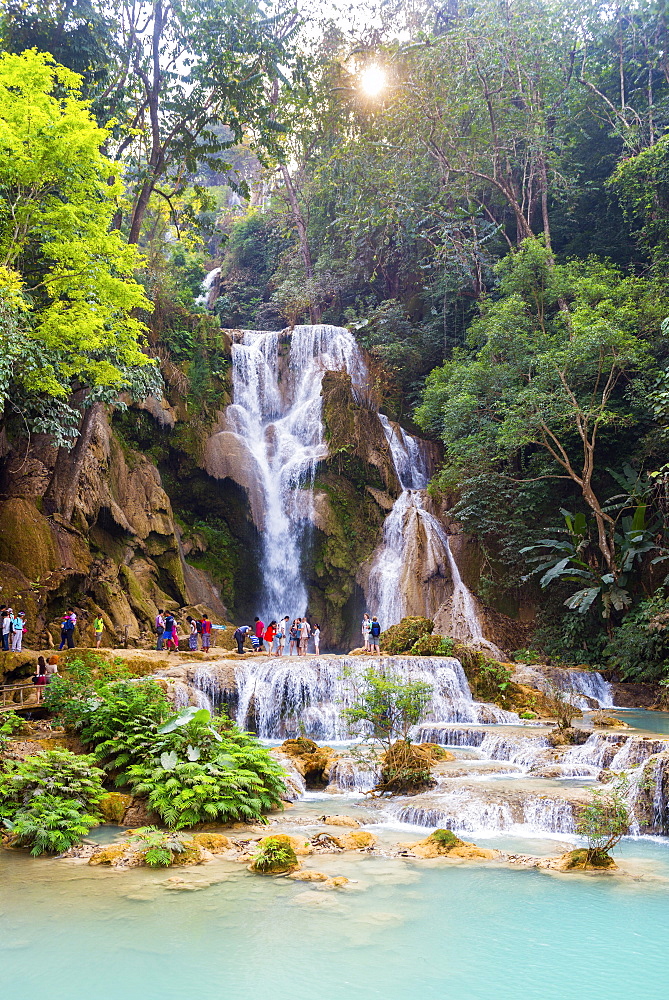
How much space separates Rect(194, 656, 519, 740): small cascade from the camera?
49.4ft

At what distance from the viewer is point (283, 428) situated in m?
26.8

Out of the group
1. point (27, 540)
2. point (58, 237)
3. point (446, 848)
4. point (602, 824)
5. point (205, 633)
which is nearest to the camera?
point (602, 824)

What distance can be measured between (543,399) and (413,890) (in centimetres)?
1560

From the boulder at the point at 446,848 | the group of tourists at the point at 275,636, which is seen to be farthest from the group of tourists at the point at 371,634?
the boulder at the point at 446,848

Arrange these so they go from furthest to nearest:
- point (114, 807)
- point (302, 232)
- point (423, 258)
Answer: point (302, 232) → point (423, 258) → point (114, 807)

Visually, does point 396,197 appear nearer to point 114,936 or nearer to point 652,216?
point 652,216

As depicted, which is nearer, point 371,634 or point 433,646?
point 433,646

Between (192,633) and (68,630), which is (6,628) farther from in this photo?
(192,633)

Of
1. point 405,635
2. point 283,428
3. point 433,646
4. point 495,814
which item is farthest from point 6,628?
point 283,428

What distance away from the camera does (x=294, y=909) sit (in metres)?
6.18

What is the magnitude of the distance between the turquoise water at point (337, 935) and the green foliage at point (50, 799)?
0.53 metres

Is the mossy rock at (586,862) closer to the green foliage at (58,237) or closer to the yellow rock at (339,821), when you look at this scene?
the yellow rock at (339,821)

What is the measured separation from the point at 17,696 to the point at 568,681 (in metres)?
12.7

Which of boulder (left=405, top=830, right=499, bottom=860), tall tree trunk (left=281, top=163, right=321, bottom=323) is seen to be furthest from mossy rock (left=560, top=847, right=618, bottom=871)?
tall tree trunk (left=281, top=163, right=321, bottom=323)
